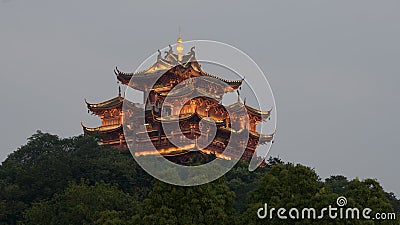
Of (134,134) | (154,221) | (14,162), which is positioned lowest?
(154,221)

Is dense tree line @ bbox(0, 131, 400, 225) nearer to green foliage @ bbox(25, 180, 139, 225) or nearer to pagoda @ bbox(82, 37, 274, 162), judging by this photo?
green foliage @ bbox(25, 180, 139, 225)

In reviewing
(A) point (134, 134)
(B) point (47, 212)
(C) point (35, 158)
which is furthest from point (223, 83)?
(B) point (47, 212)

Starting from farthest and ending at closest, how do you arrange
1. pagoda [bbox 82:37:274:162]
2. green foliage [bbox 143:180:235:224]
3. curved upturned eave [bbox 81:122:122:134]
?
curved upturned eave [bbox 81:122:122:134], pagoda [bbox 82:37:274:162], green foliage [bbox 143:180:235:224]

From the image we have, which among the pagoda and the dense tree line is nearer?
the dense tree line

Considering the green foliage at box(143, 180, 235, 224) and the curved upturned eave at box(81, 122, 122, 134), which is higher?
the curved upturned eave at box(81, 122, 122, 134)

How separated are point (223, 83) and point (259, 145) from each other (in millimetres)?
4695

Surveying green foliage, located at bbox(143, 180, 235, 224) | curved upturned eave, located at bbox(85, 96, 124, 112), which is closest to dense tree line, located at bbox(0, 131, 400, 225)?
green foliage, located at bbox(143, 180, 235, 224)

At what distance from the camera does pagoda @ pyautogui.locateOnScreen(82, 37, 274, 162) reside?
4531 cm

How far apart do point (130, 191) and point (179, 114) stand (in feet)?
41.5

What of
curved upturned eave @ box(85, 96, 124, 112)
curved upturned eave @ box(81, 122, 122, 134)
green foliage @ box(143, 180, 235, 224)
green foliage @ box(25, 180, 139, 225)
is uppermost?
curved upturned eave @ box(85, 96, 124, 112)

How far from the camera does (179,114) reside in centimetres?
4719

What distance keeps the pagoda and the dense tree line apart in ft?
13.4

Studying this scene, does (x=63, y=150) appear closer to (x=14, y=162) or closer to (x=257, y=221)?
(x=14, y=162)

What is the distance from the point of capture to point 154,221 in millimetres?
21703
